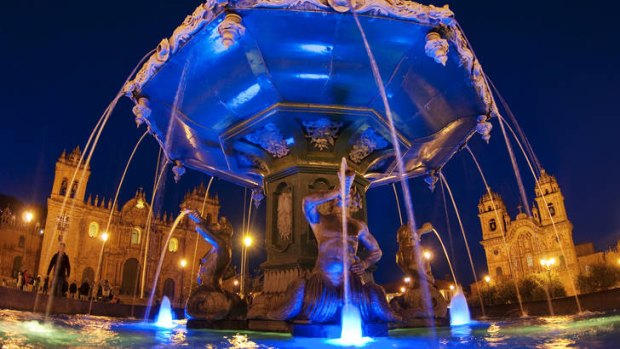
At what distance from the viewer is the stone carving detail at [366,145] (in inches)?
261

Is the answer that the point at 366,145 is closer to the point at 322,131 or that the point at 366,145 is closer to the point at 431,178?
the point at 322,131

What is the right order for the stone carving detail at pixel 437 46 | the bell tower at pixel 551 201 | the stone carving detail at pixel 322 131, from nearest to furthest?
the stone carving detail at pixel 437 46 → the stone carving detail at pixel 322 131 → the bell tower at pixel 551 201

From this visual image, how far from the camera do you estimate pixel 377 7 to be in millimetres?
4453

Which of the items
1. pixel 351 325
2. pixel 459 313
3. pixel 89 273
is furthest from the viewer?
pixel 89 273

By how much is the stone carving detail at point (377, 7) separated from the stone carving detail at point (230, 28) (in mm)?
137

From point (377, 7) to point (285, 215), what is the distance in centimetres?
335

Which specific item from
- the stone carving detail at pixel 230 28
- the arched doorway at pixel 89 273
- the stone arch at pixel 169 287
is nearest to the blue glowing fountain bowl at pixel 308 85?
the stone carving detail at pixel 230 28

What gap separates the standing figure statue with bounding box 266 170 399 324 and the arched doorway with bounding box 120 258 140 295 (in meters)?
42.3

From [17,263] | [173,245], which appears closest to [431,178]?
[173,245]

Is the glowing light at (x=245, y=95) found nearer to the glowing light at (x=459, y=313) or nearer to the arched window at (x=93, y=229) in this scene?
the glowing light at (x=459, y=313)

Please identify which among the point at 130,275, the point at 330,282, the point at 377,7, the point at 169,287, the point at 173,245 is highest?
the point at 173,245

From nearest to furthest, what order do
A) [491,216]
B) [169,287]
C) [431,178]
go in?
[431,178] → [169,287] → [491,216]

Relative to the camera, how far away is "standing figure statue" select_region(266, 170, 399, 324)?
14.7 ft

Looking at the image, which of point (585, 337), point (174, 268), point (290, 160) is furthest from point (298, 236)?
point (174, 268)
